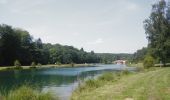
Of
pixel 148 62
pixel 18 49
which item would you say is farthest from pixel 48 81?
pixel 18 49

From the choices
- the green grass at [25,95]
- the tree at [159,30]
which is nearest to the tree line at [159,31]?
the tree at [159,30]

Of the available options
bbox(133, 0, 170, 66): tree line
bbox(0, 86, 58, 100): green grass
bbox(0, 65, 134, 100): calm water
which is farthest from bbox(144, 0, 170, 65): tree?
bbox(0, 86, 58, 100): green grass

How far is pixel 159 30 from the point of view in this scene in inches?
2842

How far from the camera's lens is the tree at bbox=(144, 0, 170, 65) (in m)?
70.6

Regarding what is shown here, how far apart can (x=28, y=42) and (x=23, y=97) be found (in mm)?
122330

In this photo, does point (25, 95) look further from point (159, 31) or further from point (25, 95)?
point (159, 31)

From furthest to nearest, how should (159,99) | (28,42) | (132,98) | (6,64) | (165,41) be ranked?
(28,42), (6,64), (165,41), (132,98), (159,99)

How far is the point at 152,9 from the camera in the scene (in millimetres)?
72438

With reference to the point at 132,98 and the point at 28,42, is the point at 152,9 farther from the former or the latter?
the point at 28,42

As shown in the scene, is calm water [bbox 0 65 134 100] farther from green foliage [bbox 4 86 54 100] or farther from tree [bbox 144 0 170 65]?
tree [bbox 144 0 170 65]

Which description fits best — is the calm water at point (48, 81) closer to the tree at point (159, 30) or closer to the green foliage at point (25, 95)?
the green foliage at point (25, 95)

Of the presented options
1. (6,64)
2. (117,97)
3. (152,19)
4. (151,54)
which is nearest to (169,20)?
(152,19)

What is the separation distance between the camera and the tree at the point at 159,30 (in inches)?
2778

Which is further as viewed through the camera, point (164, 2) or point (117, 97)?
point (164, 2)
